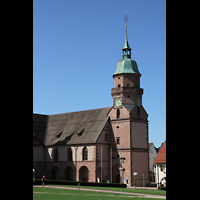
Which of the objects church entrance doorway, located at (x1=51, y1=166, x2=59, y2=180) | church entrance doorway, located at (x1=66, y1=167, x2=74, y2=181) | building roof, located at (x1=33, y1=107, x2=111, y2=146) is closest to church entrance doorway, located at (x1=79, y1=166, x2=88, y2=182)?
church entrance doorway, located at (x1=66, y1=167, x2=74, y2=181)

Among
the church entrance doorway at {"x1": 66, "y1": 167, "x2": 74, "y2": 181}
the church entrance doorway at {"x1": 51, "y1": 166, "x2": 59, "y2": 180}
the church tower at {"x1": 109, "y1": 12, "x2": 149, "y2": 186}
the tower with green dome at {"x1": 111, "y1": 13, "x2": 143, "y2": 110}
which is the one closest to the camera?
the church tower at {"x1": 109, "y1": 12, "x2": 149, "y2": 186}

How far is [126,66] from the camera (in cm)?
8094

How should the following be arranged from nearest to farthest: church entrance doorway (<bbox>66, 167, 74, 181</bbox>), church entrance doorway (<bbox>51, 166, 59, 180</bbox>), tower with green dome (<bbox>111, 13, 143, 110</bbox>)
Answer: tower with green dome (<bbox>111, 13, 143, 110</bbox>) → church entrance doorway (<bbox>66, 167, 74, 181</bbox>) → church entrance doorway (<bbox>51, 166, 59, 180</bbox>)

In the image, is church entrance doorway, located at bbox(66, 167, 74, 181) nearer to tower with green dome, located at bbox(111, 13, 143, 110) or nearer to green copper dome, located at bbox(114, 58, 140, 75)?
tower with green dome, located at bbox(111, 13, 143, 110)

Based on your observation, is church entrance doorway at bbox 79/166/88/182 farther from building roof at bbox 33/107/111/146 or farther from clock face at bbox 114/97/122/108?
clock face at bbox 114/97/122/108

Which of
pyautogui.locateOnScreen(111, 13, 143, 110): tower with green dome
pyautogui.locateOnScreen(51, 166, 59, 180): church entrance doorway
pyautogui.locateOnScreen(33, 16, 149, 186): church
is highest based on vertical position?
pyautogui.locateOnScreen(111, 13, 143, 110): tower with green dome

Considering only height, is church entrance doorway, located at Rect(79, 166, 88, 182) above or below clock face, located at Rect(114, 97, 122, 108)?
below

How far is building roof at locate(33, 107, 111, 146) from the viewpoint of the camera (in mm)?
80662

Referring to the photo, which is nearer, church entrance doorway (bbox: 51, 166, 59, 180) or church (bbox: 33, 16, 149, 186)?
church (bbox: 33, 16, 149, 186)
